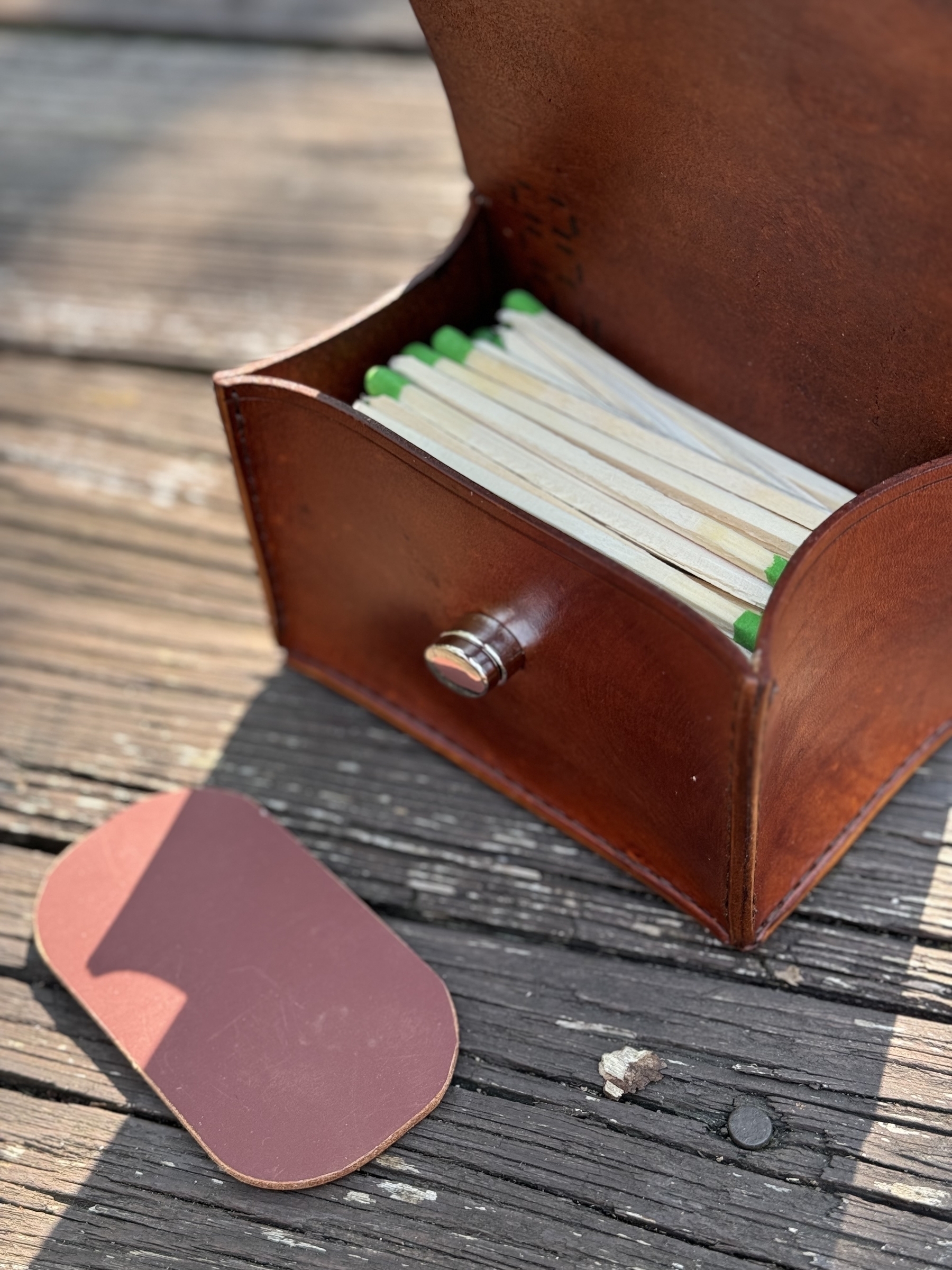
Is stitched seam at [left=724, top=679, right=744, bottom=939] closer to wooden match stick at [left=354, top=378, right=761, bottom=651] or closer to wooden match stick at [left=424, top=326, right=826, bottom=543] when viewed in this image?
wooden match stick at [left=354, top=378, right=761, bottom=651]

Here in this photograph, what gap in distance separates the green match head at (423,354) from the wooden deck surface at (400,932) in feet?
1.07

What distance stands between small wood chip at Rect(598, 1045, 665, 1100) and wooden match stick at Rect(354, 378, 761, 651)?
299 mm

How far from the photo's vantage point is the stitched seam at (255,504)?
103 centimetres

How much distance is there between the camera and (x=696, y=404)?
1083 millimetres

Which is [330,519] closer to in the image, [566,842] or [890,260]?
[566,842]

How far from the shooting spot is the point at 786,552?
3.05 ft

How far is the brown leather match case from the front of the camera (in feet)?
2.63

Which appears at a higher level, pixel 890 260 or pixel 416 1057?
pixel 890 260

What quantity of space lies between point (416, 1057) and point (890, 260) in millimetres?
632

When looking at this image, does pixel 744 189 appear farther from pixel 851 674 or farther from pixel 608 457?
pixel 851 674

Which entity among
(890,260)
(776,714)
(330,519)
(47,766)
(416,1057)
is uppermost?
(890,260)

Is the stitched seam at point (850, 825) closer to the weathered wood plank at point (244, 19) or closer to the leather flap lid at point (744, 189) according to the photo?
the leather flap lid at point (744, 189)

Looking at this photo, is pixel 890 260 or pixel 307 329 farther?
pixel 307 329

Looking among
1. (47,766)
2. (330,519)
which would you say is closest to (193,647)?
(47,766)
